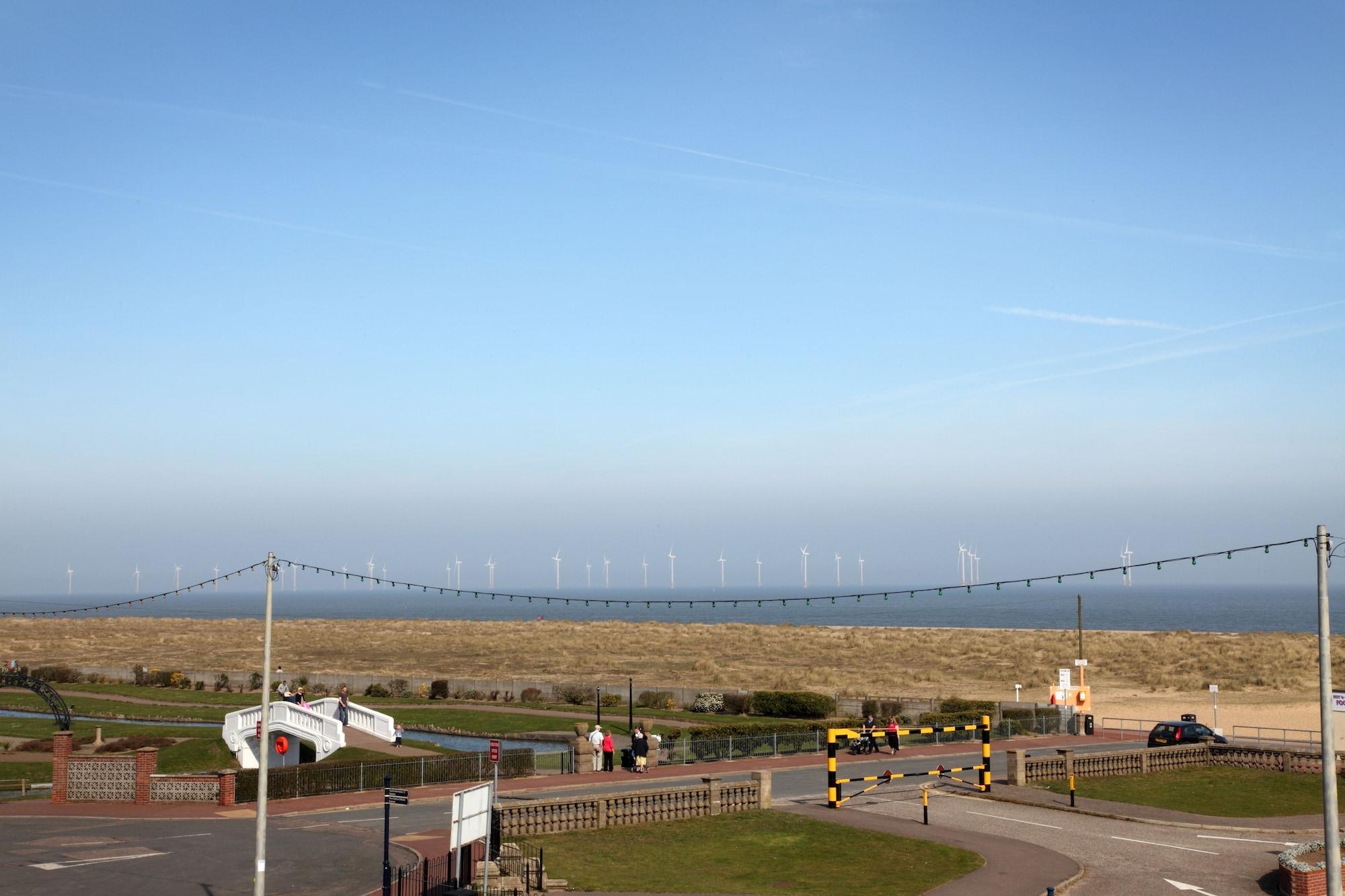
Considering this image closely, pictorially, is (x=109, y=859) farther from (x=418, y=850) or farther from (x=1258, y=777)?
(x=1258, y=777)

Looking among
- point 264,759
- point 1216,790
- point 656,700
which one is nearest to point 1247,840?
point 1216,790

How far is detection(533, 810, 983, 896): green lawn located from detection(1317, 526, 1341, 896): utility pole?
863cm

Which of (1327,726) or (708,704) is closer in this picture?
(1327,726)

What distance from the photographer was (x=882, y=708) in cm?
6819

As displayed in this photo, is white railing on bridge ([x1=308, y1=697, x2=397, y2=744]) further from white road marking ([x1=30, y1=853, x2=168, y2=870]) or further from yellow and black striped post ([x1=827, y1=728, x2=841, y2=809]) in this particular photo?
yellow and black striped post ([x1=827, y1=728, x2=841, y2=809])

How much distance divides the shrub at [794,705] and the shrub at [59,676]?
54.8 meters

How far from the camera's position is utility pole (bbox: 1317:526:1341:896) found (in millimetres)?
21641

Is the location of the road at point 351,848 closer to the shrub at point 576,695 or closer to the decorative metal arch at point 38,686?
the decorative metal arch at point 38,686

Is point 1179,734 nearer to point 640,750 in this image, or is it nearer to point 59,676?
point 640,750

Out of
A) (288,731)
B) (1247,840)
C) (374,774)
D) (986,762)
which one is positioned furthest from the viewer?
(288,731)

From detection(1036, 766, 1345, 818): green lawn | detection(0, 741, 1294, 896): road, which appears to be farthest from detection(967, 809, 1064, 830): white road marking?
detection(1036, 766, 1345, 818): green lawn

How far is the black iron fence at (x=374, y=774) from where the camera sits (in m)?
40.8

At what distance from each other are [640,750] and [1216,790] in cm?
2053

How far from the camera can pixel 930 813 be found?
38031 mm
